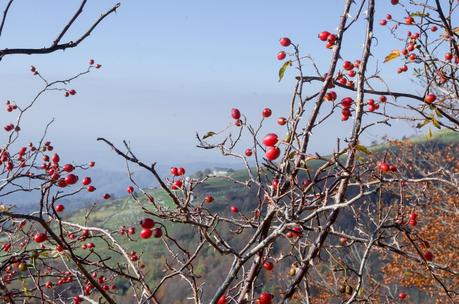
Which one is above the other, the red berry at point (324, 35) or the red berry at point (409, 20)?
the red berry at point (409, 20)

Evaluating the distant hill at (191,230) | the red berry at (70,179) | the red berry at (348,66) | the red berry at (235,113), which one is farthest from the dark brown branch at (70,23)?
the distant hill at (191,230)

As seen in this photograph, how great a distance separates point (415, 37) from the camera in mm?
5559

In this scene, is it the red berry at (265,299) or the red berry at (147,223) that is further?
the red berry at (265,299)

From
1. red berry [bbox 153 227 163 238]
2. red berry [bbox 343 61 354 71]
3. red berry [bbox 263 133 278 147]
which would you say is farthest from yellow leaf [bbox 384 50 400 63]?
red berry [bbox 153 227 163 238]

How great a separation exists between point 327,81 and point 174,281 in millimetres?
52939

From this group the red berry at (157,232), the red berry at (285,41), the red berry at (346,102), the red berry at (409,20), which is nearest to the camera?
the red berry at (157,232)

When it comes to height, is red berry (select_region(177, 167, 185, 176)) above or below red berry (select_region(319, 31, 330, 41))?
below

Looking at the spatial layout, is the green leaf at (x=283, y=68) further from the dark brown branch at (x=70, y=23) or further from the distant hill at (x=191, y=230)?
the distant hill at (x=191, y=230)

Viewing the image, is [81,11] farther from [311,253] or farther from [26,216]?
[311,253]

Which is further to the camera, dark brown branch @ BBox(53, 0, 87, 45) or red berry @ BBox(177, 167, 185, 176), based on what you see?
red berry @ BBox(177, 167, 185, 176)

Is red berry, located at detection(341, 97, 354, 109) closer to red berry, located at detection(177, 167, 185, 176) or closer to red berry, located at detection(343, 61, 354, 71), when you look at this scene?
red berry, located at detection(343, 61, 354, 71)

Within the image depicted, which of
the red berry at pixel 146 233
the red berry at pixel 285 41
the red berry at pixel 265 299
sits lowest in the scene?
the red berry at pixel 265 299

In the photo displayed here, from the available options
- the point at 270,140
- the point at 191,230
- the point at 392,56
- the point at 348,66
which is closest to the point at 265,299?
the point at 270,140

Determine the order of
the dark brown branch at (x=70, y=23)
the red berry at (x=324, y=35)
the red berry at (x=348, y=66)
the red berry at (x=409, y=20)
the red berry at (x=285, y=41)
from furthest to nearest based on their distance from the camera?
1. the red berry at (x=409, y=20)
2. the red berry at (x=348, y=66)
3. the red berry at (x=285, y=41)
4. the red berry at (x=324, y=35)
5. the dark brown branch at (x=70, y=23)
